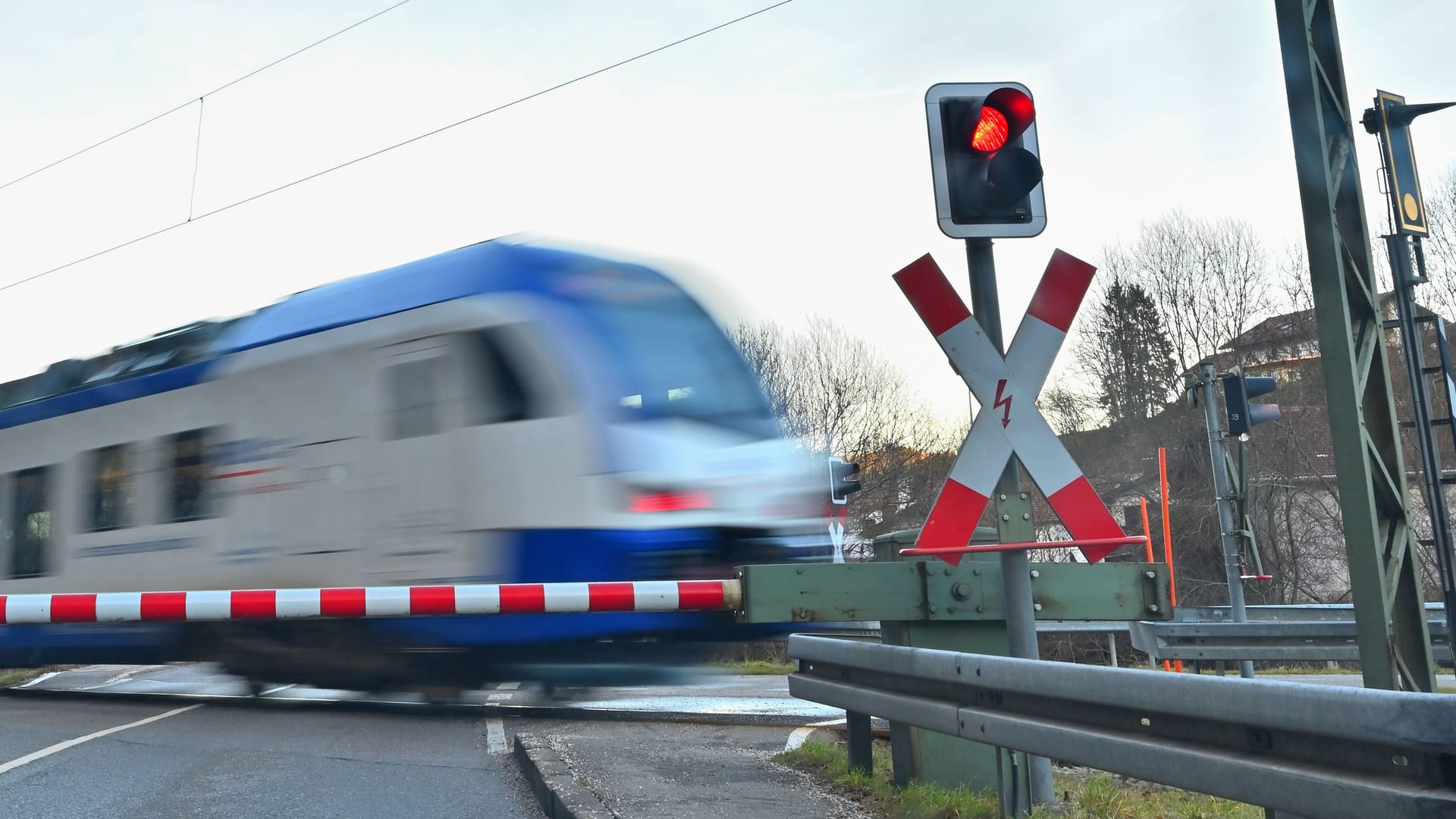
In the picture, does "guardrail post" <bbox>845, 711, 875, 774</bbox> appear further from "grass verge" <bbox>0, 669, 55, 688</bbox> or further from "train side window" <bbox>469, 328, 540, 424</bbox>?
"grass verge" <bbox>0, 669, 55, 688</bbox>

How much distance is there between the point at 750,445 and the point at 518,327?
6.16 feet

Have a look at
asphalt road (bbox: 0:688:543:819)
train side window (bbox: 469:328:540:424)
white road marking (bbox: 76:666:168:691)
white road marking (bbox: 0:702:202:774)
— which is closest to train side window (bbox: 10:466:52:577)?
white road marking (bbox: 76:666:168:691)

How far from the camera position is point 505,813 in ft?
16.6

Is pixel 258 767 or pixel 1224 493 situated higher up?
pixel 1224 493

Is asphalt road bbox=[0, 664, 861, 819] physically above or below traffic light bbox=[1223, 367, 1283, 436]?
below

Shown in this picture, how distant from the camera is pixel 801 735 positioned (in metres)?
6.54

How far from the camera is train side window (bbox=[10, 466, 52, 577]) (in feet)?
38.4

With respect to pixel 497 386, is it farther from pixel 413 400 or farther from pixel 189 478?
pixel 189 478

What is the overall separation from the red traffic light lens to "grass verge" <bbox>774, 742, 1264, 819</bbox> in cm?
242

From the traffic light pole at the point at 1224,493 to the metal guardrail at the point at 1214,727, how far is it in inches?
412

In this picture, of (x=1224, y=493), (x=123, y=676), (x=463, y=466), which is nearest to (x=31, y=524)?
(x=123, y=676)

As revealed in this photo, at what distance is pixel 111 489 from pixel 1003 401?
30.5 feet

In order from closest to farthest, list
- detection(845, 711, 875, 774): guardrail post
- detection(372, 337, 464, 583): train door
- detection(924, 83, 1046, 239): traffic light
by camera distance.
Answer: detection(924, 83, 1046, 239): traffic light < detection(845, 711, 875, 774): guardrail post < detection(372, 337, 464, 583): train door

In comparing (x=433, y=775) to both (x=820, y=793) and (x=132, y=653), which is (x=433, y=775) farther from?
(x=132, y=653)
